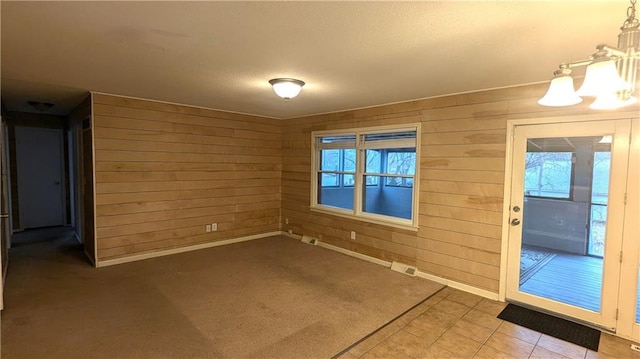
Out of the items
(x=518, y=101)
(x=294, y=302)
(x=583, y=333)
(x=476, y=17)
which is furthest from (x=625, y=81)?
(x=294, y=302)

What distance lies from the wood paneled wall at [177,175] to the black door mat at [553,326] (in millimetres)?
4257

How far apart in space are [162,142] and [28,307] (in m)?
2.49

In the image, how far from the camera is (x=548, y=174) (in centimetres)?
325

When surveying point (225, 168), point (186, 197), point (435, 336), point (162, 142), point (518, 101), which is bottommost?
point (435, 336)

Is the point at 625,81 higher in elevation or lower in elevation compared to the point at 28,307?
higher

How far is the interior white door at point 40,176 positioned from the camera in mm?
6203

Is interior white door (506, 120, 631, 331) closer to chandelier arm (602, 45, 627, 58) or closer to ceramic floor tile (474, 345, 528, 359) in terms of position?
ceramic floor tile (474, 345, 528, 359)

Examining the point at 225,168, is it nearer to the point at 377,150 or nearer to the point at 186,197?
the point at 186,197

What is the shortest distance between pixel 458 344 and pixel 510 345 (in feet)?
1.41

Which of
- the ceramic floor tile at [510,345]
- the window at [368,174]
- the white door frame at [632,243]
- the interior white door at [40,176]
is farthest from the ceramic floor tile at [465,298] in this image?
the interior white door at [40,176]

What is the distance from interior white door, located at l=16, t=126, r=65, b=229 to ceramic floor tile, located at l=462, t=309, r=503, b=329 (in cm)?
763

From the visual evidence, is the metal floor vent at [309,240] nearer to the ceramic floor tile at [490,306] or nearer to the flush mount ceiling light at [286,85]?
the ceramic floor tile at [490,306]

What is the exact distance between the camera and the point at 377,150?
494cm

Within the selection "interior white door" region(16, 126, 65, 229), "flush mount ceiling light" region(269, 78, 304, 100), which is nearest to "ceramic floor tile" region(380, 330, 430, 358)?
"flush mount ceiling light" region(269, 78, 304, 100)
